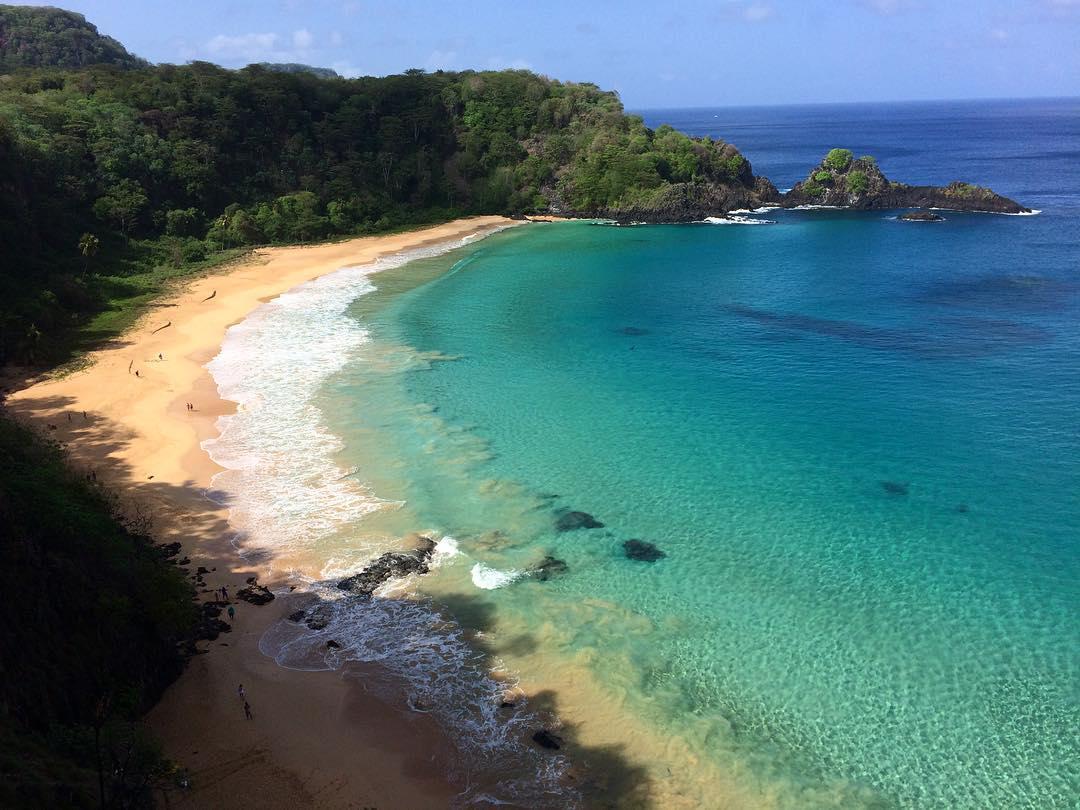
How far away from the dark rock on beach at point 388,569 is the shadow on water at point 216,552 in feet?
4.78

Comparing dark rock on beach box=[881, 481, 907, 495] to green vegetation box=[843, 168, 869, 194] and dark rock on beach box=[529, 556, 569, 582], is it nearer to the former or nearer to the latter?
dark rock on beach box=[529, 556, 569, 582]

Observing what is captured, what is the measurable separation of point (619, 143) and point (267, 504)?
86348 mm

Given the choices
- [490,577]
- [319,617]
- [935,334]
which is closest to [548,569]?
[490,577]

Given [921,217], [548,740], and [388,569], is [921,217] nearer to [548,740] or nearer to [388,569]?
[388,569]

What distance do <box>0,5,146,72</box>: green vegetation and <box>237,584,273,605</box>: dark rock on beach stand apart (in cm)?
13323

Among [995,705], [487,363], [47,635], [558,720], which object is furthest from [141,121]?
[995,705]

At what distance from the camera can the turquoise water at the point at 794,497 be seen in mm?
20609

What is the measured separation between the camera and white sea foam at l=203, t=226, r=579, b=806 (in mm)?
20031

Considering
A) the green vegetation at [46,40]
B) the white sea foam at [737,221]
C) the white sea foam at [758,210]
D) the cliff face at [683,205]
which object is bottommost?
the white sea foam at [737,221]

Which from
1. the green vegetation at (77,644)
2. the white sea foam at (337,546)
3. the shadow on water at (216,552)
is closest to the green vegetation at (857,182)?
the white sea foam at (337,546)

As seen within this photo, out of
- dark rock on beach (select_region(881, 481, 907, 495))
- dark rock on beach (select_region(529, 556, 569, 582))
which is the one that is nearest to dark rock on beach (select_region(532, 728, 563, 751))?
dark rock on beach (select_region(529, 556, 569, 582))

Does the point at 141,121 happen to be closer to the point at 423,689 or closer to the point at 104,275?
the point at 104,275

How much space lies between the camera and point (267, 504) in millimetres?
31453

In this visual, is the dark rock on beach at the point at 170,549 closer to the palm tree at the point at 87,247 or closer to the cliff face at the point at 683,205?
the palm tree at the point at 87,247
